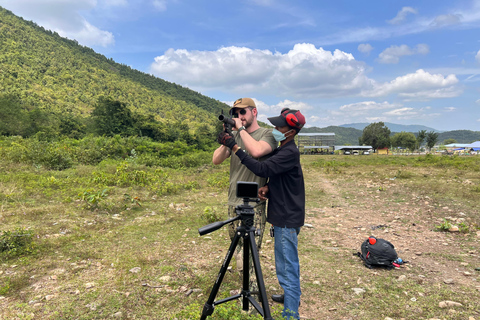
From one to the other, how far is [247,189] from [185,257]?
2.96 m

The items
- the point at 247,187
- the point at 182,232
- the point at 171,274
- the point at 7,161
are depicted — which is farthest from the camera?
the point at 7,161

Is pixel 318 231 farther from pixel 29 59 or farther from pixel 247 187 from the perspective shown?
pixel 29 59

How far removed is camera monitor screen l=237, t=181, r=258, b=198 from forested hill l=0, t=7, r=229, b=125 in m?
64.4

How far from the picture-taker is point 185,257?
449 centimetres

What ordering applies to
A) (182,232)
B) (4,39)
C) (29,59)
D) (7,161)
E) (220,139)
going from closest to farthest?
(220,139) < (182,232) < (7,161) < (29,59) < (4,39)

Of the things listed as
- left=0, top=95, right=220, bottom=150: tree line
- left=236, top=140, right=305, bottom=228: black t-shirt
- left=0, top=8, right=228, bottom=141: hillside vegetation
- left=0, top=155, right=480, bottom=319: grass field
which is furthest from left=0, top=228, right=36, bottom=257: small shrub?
left=0, top=8, right=228, bottom=141: hillside vegetation

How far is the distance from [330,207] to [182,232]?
5.12m

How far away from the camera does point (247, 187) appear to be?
2.15m

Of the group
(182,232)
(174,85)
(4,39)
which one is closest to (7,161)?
(182,232)

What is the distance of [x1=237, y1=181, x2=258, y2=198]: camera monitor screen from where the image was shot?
214cm

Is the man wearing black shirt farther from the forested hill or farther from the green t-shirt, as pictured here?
the forested hill

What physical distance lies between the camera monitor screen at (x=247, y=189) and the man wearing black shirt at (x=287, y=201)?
33 cm

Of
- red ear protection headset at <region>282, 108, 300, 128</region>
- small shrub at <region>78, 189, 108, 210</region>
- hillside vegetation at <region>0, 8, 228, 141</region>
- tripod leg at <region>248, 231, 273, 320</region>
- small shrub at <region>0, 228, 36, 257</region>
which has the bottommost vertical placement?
small shrub at <region>0, 228, 36, 257</region>

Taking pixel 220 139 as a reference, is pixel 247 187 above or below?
below
